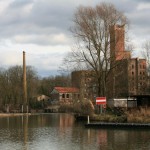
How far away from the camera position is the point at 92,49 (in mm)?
50875

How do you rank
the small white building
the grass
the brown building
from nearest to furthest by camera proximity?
the grass
the small white building
the brown building

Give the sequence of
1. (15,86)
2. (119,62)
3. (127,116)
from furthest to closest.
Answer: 1. (15,86)
2. (119,62)
3. (127,116)

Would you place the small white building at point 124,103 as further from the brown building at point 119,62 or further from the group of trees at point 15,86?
the group of trees at point 15,86

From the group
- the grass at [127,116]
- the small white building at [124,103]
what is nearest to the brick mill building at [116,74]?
the small white building at [124,103]

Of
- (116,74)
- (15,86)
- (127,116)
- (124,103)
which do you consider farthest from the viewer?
(15,86)

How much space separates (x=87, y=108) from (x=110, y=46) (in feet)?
29.1

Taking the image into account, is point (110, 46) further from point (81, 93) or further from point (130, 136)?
point (130, 136)

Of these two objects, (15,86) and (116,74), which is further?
(15,86)

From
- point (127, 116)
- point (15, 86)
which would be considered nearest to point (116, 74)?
point (127, 116)

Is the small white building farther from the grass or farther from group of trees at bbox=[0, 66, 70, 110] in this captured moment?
group of trees at bbox=[0, 66, 70, 110]

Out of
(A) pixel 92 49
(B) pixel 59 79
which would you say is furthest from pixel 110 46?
(B) pixel 59 79

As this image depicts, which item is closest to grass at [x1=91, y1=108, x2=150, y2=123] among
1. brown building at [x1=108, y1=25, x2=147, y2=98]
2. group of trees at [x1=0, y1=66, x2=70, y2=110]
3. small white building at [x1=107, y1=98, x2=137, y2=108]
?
small white building at [x1=107, y1=98, x2=137, y2=108]

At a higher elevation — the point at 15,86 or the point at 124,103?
the point at 15,86

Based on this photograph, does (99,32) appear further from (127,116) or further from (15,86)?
(15,86)
